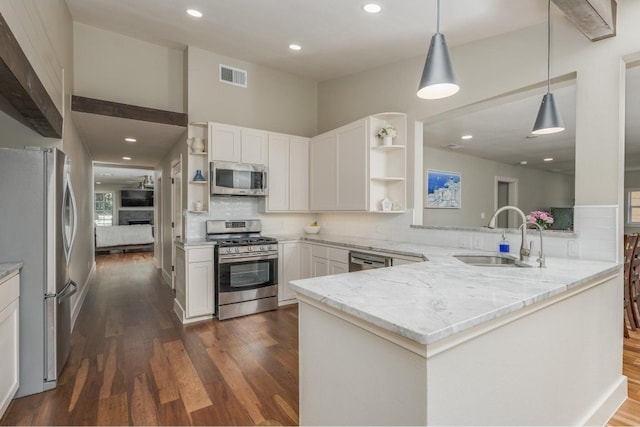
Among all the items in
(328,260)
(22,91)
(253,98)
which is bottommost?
(328,260)

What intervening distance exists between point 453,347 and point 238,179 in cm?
341

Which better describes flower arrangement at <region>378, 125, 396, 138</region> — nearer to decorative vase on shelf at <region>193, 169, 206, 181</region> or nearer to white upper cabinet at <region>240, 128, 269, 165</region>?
white upper cabinet at <region>240, 128, 269, 165</region>

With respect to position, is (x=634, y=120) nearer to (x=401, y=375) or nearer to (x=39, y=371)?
(x=401, y=375)

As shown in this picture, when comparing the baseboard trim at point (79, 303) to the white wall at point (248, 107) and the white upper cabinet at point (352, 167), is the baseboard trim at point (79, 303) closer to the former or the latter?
the white wall at point (248, 107)

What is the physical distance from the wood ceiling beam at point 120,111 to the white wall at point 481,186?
4254mm

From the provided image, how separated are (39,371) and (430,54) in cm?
328

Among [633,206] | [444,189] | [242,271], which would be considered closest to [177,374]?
[242,271]

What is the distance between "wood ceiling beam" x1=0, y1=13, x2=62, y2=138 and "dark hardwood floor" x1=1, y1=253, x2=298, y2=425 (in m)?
1.94

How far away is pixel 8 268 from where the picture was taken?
1.96 meters

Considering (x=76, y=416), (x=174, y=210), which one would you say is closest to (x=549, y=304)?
(x=76, y=416)

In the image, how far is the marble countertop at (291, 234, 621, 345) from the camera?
985mm

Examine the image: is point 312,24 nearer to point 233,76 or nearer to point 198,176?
point 233,76

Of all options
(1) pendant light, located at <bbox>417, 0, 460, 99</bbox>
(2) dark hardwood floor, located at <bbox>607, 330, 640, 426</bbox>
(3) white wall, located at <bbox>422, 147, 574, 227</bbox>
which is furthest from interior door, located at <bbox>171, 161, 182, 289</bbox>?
(2) dark hardwood floor, located at <bbox>607, 330, 640, 426</bbox>

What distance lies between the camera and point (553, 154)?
666cm
